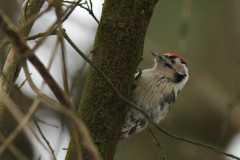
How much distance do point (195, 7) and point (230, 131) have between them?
2.97 meters

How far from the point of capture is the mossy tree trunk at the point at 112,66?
249 centimetres

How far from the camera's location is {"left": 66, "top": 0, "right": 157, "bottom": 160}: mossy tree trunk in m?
2.49

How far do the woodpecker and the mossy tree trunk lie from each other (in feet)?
3.32

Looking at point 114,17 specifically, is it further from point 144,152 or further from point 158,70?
point 144,152

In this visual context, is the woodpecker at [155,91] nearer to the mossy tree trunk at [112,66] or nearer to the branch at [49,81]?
the mossy tree trunk at [112,66]

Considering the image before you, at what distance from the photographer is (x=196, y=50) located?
6.91 m

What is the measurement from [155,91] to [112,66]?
1.29 m

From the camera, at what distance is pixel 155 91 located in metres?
3.75

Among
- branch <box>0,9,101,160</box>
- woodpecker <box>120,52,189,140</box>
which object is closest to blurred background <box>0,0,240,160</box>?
woodpecker <box>120,52,189,140</box>

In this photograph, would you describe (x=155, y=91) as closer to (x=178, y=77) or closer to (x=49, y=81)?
(x=178, y=77)

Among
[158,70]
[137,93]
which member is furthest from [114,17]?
[158,70]

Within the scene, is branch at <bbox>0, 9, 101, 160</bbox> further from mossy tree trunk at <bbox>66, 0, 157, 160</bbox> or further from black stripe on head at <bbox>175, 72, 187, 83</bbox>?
black stripe on head at <bbox>175, 72, 187, 83</bbox>

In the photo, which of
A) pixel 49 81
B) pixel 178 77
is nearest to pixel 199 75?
pixel 178 77

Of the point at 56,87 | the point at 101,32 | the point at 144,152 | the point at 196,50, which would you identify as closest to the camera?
the point at 56,87
